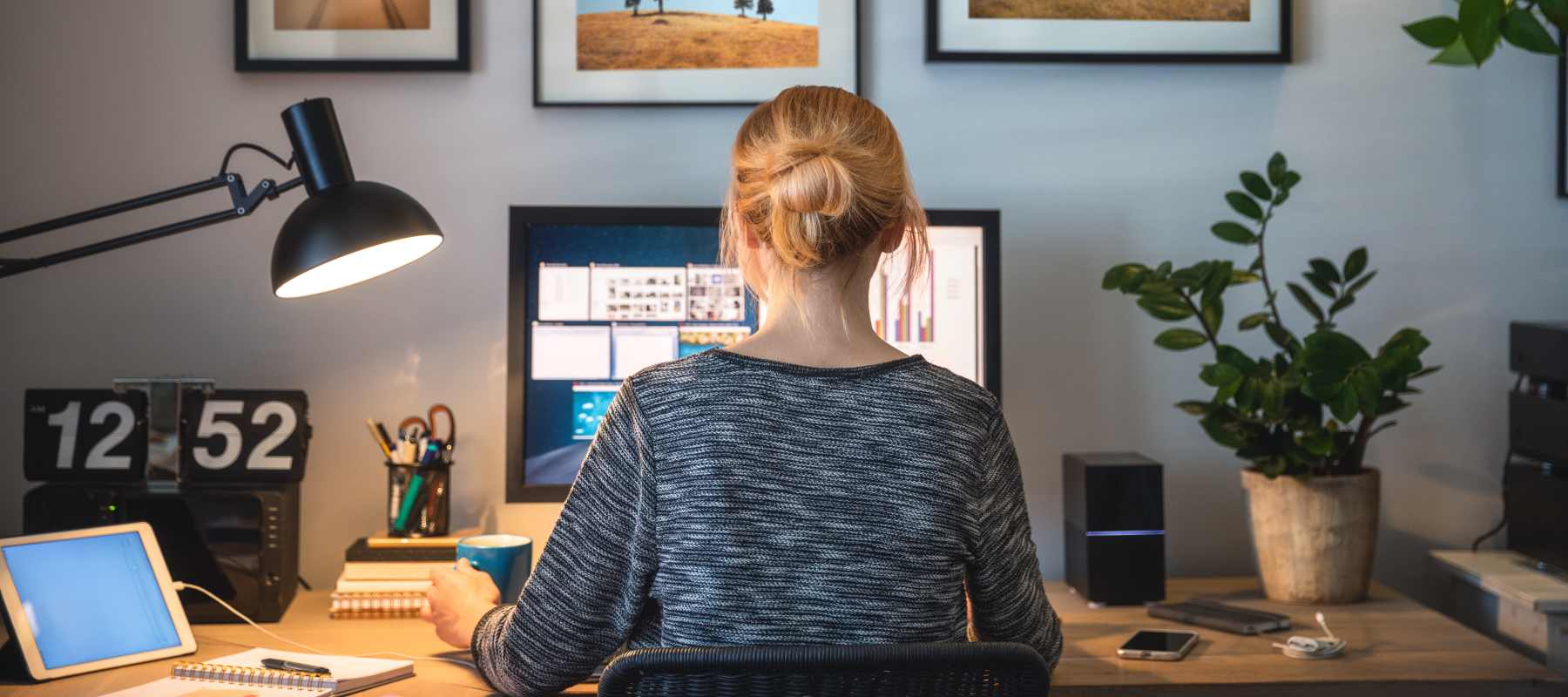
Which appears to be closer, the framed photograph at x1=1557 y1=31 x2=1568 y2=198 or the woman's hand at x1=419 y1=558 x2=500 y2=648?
the woman's hand at x1=419 y1=558 x2=500 y2=648

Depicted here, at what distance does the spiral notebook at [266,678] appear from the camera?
4.10ft

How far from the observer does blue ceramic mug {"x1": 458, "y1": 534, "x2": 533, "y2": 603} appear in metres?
1.48

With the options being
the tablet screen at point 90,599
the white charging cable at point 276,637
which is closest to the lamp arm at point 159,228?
the tablet screen at point 90,599

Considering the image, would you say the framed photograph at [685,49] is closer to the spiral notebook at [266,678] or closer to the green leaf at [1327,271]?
the green leaf at [1327,271]

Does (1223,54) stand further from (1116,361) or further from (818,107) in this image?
(818,107)

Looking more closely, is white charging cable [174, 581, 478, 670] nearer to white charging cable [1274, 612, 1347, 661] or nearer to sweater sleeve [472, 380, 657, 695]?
sweater sleeve [472, 380, 657, 695]

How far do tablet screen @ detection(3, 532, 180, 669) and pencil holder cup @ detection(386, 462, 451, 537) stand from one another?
313mm

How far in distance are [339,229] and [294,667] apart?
46cm

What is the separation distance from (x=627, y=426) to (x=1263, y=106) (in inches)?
51.1

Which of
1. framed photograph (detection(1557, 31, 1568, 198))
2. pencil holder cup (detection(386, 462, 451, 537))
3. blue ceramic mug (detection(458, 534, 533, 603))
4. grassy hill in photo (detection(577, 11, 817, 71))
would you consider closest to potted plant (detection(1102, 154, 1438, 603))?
framed photograph (detection(1557, 31, 1568, 198))

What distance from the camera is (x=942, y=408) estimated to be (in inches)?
39.6

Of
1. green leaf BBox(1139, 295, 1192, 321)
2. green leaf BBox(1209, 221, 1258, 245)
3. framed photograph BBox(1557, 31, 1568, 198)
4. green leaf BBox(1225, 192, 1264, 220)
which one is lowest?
green leaf BBox(1139, 295, 1192, 321)

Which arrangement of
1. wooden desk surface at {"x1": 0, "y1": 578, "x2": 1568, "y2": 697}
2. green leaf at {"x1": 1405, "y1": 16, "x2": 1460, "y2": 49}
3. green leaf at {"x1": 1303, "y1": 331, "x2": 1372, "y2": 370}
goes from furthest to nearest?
green leaf at {"x1": 1303, "y1": 331, "x2": 1372, "y2": 370} → green leaf at {"x1": 1405, "y1": 16, "x2": 1460, "y2": 49} → wooden desk surface at {"x1": 0, "y1": 578, "x2": 1568, "y2": 697}

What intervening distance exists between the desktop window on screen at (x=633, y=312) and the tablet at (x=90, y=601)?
453mm
